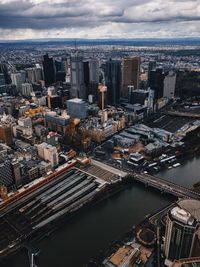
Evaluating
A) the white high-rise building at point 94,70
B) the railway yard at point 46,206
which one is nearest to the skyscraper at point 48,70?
the white high-rise building at point 94,70

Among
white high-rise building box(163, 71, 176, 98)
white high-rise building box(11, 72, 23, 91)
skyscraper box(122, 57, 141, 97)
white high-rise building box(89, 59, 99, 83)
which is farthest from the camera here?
white high-rise building box(11, 72, 23, 91)

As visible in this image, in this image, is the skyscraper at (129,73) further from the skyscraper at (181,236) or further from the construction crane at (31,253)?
the construction crane at (31,253)

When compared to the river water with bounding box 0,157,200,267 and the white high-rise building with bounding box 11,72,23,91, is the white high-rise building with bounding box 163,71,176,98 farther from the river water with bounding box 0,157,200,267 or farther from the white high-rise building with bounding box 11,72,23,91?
the white high-rise building with bounding box 11,72,23,91

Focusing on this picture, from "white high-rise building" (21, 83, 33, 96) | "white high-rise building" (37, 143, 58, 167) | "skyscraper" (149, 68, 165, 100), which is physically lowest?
"white high-rise building" (37, 143, 58, 167)

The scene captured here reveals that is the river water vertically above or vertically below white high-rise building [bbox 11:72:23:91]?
below

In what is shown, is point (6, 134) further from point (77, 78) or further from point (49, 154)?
point (77, 78)

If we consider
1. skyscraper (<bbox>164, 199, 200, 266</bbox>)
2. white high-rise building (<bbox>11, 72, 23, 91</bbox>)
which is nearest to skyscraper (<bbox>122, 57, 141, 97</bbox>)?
white high-rise building (<bbox>11, 72, 23, 91</bbox>)

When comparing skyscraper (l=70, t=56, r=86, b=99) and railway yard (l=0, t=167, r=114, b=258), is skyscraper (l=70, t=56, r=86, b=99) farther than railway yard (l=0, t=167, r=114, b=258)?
Yes

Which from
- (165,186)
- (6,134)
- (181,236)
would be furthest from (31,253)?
(6,134)
